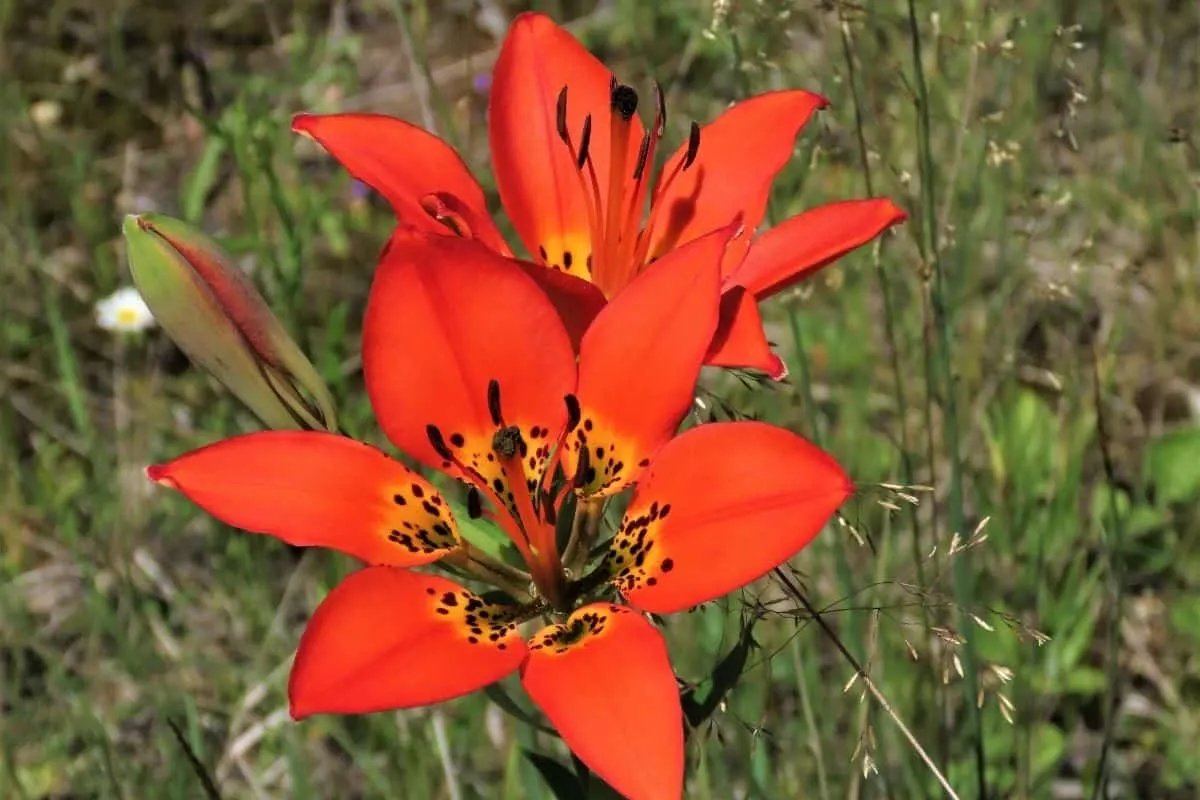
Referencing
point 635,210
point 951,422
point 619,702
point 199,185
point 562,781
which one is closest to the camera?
point 619,702

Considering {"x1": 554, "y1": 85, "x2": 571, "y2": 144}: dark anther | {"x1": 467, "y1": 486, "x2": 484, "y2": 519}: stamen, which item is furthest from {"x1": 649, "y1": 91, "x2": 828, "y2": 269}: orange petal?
{"x1": 467, "y1": 486, "x2": 484, "y2": 519}: stamen

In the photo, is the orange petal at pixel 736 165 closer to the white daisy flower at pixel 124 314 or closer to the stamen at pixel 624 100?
the stamen at pixel 624 100

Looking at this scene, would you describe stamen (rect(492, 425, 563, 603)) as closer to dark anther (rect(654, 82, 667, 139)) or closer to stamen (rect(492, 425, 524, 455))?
stamen (rect(492, 425, 524, 455))

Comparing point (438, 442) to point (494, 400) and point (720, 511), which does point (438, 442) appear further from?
point (720, 511)

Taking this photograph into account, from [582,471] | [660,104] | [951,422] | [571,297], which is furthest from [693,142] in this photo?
[951,422]

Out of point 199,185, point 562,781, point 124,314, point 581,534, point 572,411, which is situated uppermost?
point 572,411

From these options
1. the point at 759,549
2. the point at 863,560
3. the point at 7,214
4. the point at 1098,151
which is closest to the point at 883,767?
the point at 863,560

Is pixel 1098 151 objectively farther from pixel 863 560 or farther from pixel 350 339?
pixel 350 339
